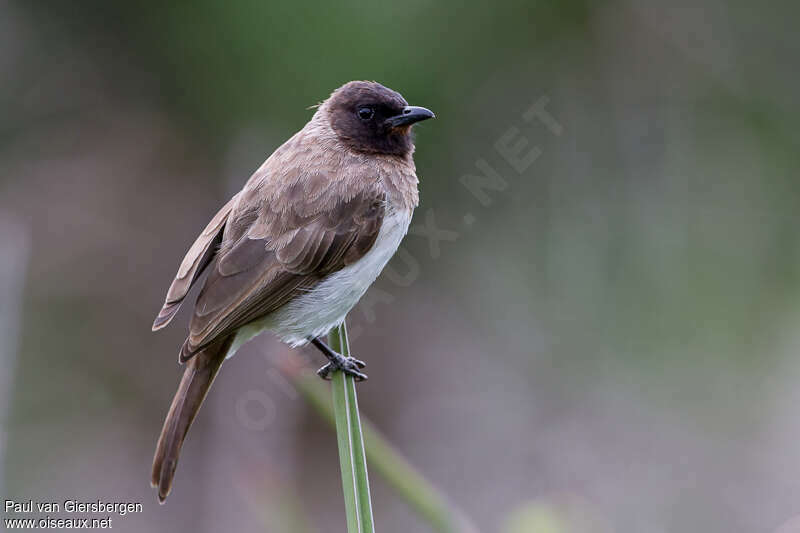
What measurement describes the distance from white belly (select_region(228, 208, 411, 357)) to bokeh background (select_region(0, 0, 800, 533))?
76cm

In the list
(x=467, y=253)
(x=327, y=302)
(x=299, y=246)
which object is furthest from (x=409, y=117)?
(x=467, y=253)

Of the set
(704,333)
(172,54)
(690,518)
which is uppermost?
(172,54)

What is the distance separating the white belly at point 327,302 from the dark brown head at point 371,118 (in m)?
0.34

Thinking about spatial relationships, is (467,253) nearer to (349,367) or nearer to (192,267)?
(349,367)

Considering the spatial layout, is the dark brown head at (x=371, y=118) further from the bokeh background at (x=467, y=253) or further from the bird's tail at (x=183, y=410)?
the bokeh background at (x=467, y=253)

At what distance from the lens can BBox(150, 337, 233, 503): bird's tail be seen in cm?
279

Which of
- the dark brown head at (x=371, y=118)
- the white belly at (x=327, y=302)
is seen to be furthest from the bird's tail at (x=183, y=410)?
the dark brown head at (x=371, y=118)

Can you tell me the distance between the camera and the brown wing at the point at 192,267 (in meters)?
3.07

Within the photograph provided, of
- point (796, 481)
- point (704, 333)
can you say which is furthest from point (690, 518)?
point (704, 333)

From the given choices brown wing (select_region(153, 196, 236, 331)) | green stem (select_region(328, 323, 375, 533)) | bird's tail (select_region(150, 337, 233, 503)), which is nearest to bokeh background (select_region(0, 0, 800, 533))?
brown wing (select_region(153, 196, 236, 331))

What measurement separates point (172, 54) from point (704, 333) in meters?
4.08

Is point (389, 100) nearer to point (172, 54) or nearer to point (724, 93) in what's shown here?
point (724, 93)

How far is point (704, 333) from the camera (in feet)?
15.7

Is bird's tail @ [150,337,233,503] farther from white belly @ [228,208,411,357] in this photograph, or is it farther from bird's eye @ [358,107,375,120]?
bird's eye @ [358,107,375,120]
